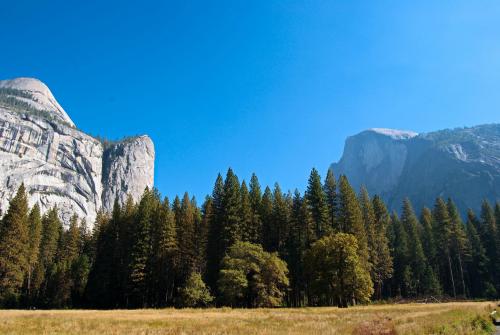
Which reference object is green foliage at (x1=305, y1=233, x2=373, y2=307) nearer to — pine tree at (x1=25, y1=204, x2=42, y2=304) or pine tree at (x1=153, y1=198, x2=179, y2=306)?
pine tree at (x1=153, y1=198, x2=179, y2=306)

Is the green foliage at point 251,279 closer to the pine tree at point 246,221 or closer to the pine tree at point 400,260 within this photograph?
the pine tree at point 246,221

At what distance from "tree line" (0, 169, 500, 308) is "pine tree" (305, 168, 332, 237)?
0.53ft

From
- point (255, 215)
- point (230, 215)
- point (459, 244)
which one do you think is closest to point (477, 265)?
point (459, 244)

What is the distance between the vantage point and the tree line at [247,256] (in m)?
47.0

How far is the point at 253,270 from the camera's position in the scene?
157 feet

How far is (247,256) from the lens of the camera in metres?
48.7

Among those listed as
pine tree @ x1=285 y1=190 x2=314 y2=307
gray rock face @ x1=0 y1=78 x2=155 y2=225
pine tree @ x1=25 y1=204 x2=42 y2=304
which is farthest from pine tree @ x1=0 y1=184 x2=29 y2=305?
gray rock face @ x1=0 y1=78 x2=155 y2=225

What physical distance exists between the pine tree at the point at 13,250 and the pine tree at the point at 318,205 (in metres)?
45.2

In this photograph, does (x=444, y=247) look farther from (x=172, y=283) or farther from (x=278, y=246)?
(x=172, y=283)

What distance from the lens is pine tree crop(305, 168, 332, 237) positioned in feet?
190

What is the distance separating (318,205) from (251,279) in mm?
17848

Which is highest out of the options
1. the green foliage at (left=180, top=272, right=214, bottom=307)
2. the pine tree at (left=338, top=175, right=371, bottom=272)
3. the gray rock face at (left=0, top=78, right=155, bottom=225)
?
the gray rock face at (left=0, top=78, right=155, bottom=225)

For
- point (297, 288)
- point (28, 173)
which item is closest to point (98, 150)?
point (28, 173)

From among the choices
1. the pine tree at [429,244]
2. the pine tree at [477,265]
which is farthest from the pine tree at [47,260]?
the pine tree at [477,265]
